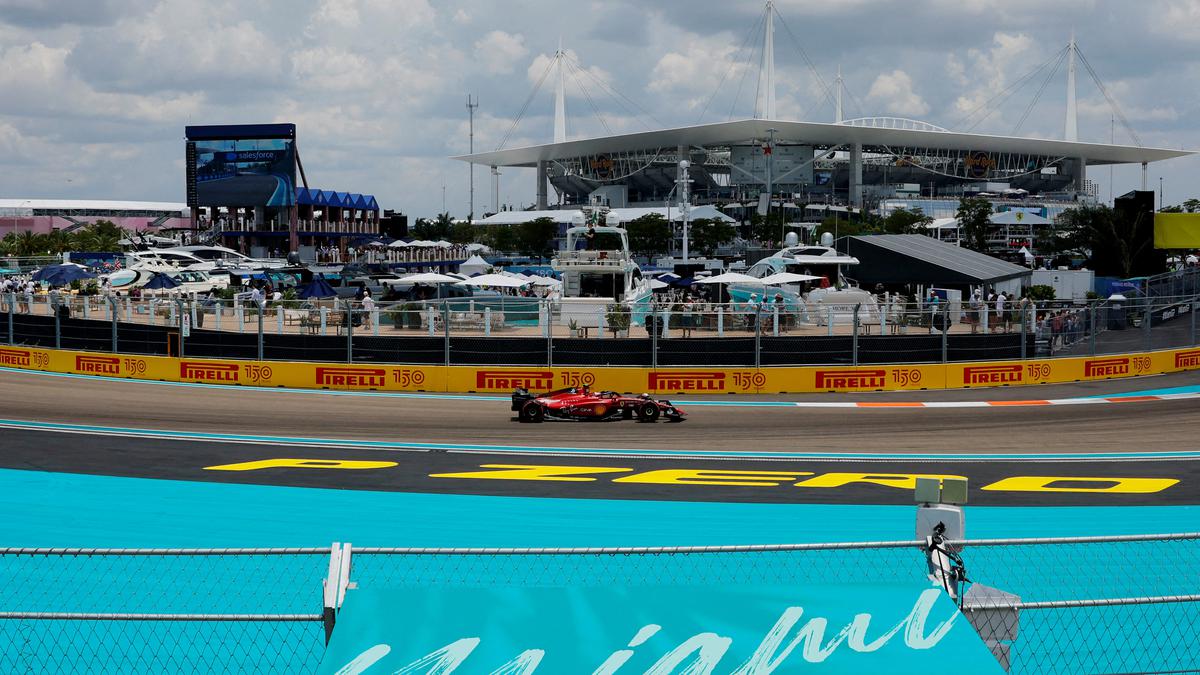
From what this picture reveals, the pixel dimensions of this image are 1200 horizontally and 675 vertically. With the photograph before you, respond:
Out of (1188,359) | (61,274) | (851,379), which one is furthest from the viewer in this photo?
(61,274)

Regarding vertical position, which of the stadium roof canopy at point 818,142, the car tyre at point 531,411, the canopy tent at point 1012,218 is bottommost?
the car tyre at point 531,411

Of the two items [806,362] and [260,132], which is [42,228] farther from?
[806,362]

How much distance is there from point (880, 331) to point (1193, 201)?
235 ft

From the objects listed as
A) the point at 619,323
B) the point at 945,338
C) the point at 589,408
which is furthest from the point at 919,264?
the point at 589,408

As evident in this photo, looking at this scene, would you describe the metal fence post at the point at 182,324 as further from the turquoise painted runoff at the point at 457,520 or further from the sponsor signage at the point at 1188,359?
the sponsor signage at the point at 1188,359

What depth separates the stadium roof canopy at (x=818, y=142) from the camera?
136 m

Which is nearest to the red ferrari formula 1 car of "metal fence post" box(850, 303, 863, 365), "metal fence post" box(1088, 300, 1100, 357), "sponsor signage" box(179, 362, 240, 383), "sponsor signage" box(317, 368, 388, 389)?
"sponsor signage" box(317, 368, 388, 389)

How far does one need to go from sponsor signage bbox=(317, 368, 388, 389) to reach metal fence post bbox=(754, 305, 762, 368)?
355 inches

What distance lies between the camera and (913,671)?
650cm

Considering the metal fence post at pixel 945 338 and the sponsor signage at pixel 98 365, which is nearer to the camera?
the metal fence post at pixel 945 338

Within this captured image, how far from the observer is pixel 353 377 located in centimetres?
2795

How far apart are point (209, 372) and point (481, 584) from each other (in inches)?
767

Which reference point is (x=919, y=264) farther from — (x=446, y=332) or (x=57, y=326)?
(x=57, y=326)

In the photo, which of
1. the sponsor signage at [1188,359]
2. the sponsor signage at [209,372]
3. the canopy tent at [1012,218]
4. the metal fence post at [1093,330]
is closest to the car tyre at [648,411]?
the sponsor signage at [209,372]
